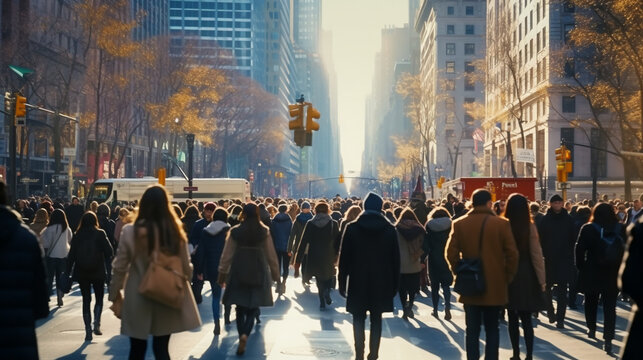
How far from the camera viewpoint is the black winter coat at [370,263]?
9.13 m

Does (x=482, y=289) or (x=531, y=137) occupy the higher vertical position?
(x=531, y=137)

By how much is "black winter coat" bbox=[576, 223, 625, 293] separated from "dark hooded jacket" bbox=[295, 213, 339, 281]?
5452 mm

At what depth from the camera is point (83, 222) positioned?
40.0 ft

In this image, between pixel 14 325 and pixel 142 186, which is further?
pixel 142 186

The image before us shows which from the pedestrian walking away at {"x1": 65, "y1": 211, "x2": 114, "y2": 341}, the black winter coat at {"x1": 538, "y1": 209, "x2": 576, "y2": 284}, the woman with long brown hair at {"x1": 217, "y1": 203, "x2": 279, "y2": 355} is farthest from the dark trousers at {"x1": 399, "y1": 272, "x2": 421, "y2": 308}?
the pedestrian walking away at {"x1": 65, "y1": 211, "x2": 114, "y2": 341}

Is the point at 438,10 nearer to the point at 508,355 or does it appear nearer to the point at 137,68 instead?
the point at 137,68

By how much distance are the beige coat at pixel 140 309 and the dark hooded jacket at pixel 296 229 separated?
1059 centimetres

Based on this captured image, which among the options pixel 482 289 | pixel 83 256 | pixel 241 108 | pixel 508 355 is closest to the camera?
pixel 482 289

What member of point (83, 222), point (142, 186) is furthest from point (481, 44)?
point (83, 222)

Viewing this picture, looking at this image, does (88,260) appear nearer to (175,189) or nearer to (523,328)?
(523,328)

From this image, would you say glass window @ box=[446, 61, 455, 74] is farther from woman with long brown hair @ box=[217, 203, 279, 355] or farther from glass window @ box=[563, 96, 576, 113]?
woman with long brown hair @ box=[217, 203, 279, 355]

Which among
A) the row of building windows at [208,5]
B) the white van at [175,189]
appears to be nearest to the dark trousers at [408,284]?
the white van at [175,189]

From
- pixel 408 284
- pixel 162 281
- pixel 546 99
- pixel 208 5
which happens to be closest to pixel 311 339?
pixel 408 284

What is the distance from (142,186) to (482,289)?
148ft
